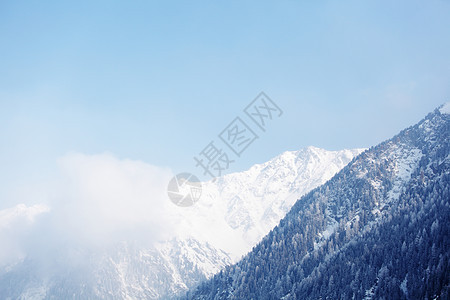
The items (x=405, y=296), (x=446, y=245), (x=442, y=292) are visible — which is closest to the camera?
(x=442, y=292)

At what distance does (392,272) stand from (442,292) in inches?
1301

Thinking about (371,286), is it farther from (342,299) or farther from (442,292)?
(442,292)

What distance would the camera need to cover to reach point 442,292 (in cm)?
16500

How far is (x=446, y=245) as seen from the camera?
19250 centimetres

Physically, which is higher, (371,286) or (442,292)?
(371,286)

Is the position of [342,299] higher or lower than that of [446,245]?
higher

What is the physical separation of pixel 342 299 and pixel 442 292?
5029cm

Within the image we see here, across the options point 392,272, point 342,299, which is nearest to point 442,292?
point 392,272

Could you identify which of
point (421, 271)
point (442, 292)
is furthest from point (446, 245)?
point (442, 292)

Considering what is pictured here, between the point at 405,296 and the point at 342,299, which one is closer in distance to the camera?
the point at 405,296

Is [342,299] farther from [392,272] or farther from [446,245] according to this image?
[446,245]

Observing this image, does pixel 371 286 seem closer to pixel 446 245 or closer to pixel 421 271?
pixel 421 271

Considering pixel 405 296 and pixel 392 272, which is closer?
pixel 405 296

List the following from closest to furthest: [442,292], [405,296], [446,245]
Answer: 1. [442,292]
2. [405,296]
3. [446,245]
